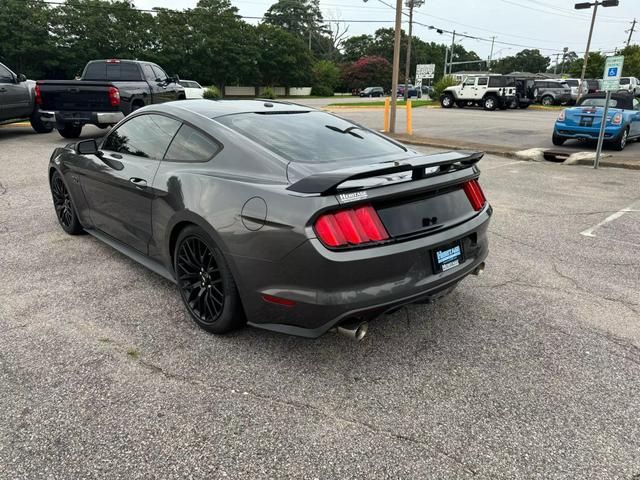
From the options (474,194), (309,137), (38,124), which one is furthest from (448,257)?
(38,124)

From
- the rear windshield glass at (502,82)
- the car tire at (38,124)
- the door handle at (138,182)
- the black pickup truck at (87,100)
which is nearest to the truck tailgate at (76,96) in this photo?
the black pickup truck at (87,100)

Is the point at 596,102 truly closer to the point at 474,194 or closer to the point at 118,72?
the point at 474,194

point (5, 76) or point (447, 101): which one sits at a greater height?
point (5, 76)

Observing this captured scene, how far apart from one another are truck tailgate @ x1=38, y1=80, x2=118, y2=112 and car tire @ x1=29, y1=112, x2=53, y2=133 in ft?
7.14

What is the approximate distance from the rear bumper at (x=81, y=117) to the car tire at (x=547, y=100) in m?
31.8

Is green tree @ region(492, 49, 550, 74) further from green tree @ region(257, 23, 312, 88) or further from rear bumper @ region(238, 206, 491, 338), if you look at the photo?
rear bumper @ region(238, 206, 491, 338)

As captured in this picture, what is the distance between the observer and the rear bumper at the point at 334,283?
8.19 ft

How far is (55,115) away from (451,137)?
434 inches

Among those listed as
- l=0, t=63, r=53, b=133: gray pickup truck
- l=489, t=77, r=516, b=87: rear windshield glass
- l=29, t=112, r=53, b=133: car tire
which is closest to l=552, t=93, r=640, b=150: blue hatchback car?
l=0, t=63, r=53, b=133: gray pickup truck

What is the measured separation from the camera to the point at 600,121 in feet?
39.9

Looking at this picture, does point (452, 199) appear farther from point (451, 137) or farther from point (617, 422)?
point (451, 137)

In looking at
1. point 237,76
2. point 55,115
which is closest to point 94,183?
point 55,115

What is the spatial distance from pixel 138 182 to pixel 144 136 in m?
0.46

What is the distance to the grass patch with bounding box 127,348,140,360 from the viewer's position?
2949 millimetres
